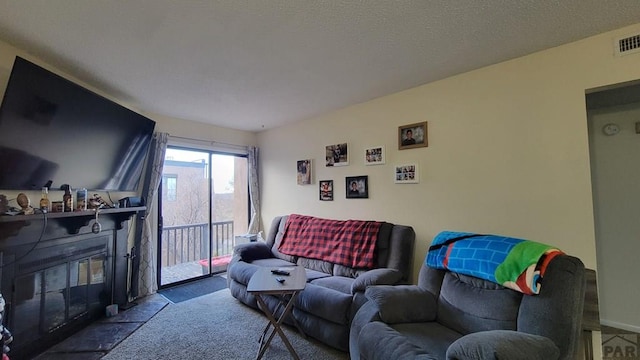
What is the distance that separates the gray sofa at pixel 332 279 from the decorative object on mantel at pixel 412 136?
35.3 inches

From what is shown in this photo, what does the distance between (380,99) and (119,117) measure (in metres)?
2.91

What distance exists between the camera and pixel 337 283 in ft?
8.43

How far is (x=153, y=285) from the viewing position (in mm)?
3570

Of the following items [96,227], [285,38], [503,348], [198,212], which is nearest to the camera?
[503,348]

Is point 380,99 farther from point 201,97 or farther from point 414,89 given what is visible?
point 201,97

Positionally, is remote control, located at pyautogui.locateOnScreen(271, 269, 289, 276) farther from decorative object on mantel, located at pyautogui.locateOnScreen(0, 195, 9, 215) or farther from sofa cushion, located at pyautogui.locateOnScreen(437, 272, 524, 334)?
decorative object on mantel, located at pyautogui.locateOnScreen(0, 195, 9, 215)

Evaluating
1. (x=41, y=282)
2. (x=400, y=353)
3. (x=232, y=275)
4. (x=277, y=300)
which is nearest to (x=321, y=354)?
(x=277, y=300)

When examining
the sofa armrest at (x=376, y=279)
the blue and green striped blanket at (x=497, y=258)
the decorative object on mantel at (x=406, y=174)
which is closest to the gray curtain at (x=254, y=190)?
the decorative object on mantel at (x=406, y=174)

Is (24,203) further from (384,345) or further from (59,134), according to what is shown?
(384,345)

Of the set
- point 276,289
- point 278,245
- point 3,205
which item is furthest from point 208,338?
point 3,205

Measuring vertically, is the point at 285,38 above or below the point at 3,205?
above

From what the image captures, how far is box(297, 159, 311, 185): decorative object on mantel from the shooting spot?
3957 millimetres

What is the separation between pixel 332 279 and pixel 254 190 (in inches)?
98.3

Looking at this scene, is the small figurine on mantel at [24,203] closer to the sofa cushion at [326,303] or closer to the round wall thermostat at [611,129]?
the sofa cushion at [326,303]
